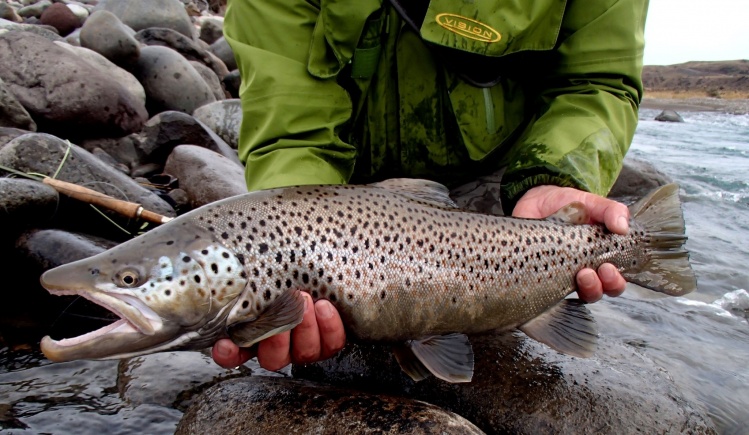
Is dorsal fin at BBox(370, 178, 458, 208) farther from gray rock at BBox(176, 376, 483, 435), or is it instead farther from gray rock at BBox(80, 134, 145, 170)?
gray rock at BBox(80, 134, 145, 170)

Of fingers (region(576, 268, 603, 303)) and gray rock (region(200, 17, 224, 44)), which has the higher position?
gray rock (region(200, 17, 224, 44))

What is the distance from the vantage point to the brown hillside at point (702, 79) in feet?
208

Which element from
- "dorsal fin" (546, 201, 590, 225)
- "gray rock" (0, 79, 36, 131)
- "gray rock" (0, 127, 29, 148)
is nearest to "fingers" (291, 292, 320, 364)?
"dorsal fin" (546, 201, 590, 225)

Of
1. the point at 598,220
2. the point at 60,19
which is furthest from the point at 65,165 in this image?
the point at 60,19

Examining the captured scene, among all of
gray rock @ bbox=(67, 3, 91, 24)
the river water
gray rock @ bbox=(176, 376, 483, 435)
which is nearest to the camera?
gray rock @ bbox=(176, 376, 483, 435)

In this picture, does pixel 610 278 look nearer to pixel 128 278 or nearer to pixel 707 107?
pixel 128 278

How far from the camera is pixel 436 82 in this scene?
342 cm

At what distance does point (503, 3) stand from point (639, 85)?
1.05 m

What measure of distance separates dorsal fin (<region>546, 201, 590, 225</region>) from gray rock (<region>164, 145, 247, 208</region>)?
3884 millimetres

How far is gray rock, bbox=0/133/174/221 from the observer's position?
4812mm

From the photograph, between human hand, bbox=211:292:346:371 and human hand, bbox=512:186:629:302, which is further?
human hand, bbox=512:186:629:302

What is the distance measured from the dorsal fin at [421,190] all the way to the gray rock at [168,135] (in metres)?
5.14

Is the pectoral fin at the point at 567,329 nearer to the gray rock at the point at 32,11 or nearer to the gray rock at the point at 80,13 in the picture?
the gray rock at the point at 80,13

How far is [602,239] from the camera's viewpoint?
278 centimetres
